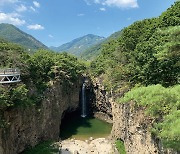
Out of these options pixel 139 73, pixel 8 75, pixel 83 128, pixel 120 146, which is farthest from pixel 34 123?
pixel 139 73

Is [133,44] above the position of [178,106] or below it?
above

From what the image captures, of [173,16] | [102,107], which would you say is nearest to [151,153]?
[173,16]

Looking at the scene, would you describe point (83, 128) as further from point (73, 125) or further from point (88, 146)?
point (88, 146)

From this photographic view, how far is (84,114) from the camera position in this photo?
151 feet

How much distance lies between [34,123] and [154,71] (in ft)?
43.2

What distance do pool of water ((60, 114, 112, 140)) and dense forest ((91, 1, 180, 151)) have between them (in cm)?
675

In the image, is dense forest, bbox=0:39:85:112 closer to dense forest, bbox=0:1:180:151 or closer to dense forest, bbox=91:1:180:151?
dense forest, bbox=0:1:180:151

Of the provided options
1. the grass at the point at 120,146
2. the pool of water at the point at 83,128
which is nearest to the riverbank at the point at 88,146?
the grass at the point at 120,146

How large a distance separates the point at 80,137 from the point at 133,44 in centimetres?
1373

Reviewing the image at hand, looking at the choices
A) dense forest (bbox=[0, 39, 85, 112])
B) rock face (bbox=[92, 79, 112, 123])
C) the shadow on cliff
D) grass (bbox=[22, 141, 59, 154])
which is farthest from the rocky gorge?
the shadow on cliff

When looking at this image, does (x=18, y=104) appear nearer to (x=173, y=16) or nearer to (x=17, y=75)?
(x=17, y=75)

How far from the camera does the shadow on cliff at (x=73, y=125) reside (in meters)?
36.5

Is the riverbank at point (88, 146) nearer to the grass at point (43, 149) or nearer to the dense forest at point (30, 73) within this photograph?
the grass at point (43, 149)

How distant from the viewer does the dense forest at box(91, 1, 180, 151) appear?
1092 cm
